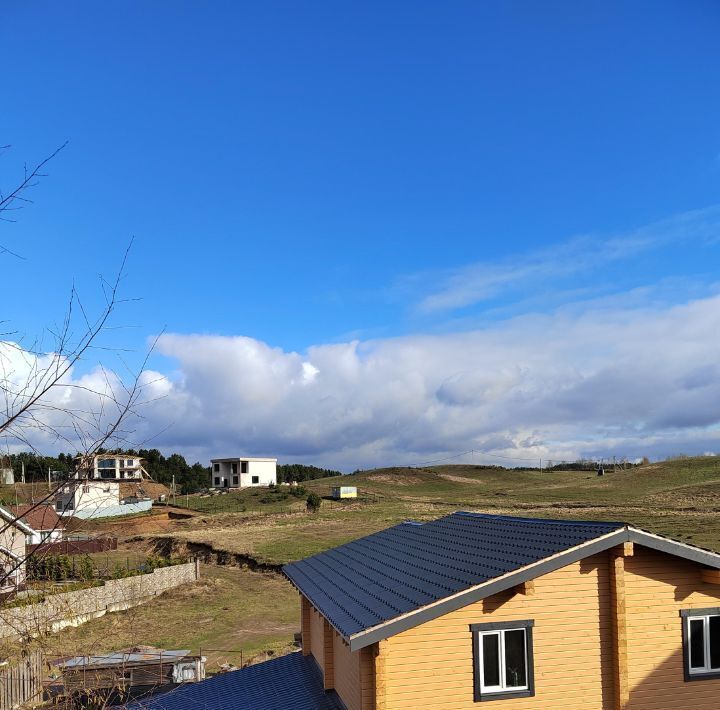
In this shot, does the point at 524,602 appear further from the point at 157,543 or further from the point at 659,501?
the point at 659,501

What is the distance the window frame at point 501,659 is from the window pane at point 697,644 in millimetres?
3439

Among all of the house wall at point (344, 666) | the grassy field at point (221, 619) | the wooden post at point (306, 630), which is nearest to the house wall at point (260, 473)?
the grassy field at point (221, 619)

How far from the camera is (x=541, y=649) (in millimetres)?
12273

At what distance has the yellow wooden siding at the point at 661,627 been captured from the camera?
41.3 ft

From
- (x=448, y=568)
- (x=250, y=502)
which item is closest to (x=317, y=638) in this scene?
(x=448, y=568)

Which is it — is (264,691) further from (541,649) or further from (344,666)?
(541,649)

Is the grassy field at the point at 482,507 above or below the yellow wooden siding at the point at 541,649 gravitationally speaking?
below

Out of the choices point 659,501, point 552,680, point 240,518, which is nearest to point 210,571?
point 240,518

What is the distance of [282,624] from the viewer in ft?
109

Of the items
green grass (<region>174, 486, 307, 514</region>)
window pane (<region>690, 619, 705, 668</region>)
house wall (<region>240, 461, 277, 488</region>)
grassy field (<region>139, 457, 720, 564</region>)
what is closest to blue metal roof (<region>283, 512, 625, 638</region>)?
window pane (<region>690, 619, 705, 668</region>)

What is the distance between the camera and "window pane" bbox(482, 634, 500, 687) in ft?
A: 39.2

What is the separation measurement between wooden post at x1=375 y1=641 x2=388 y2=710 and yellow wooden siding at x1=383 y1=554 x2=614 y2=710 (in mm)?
55

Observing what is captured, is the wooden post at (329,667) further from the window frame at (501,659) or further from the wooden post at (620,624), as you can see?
the wooden post at (620,624)

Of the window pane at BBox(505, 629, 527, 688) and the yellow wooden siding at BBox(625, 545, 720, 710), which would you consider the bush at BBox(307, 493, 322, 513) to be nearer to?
the yellow wooden siding at BBox(625, 545, 720, 710)
